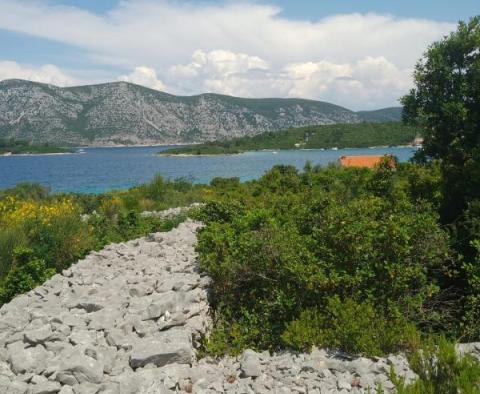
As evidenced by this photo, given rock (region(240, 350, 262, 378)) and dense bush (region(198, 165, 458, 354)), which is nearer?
rock (region(240, 350, 262, 378))

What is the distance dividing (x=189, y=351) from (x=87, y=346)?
1.14 metres

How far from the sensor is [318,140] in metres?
157

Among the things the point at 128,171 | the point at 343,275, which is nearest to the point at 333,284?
the point at 343,275

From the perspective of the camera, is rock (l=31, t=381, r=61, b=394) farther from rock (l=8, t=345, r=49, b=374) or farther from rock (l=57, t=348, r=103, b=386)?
rock (l=8, t=345, r=49, b=374)

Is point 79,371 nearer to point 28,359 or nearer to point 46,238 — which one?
point 28,359

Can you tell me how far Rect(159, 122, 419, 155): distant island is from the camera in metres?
147

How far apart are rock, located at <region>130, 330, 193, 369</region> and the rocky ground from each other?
11 millimetres

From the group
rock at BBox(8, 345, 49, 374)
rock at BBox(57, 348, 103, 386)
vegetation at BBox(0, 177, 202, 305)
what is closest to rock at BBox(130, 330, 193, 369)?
rock at BBox(57, 348, 103, 386)

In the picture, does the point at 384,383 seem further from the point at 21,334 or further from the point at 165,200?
the point at 165,200

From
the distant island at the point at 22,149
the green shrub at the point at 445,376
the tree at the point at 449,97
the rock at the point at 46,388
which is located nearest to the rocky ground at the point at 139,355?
the rock at the point at 46,388

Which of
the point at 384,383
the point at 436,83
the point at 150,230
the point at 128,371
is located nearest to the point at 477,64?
the point at 436,83

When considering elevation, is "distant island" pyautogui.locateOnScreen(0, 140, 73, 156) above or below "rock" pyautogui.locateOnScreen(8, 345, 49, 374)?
above

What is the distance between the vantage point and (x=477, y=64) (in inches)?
627

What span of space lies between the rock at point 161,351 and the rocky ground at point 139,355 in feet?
0.04
